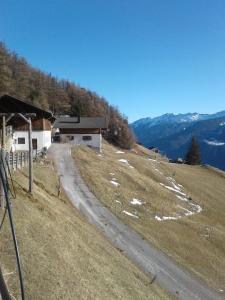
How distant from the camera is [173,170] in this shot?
3187 inches

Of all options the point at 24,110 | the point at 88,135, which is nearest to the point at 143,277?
the point at 24,110

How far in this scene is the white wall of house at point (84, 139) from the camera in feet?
284

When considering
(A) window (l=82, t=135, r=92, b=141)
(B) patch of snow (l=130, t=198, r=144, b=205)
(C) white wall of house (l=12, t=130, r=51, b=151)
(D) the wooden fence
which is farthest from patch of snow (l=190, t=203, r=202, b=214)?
(A) window (l=82, t=135, r=92, b=141)

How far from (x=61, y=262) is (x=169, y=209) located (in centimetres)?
3272

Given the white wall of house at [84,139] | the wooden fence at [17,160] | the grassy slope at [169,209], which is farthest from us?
the white wall of house at [84,139]

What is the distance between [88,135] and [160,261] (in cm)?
5699

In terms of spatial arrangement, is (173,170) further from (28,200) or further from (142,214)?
(28,200)

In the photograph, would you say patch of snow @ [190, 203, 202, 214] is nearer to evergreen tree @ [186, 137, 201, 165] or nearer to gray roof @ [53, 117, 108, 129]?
gray roof @ [53, 117, 108, 129]

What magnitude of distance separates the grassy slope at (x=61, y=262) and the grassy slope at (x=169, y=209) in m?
10.5

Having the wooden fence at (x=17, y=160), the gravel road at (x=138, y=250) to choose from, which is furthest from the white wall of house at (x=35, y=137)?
the wooden fence at (x=17, y=160)

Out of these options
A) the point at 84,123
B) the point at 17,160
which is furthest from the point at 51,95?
the point at 17,160

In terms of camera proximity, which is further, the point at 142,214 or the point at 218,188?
the point at 218,188

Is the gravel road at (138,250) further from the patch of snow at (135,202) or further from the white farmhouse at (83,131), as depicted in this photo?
the white farmhouse at (83,131)

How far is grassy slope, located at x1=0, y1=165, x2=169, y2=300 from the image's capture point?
15820mm
